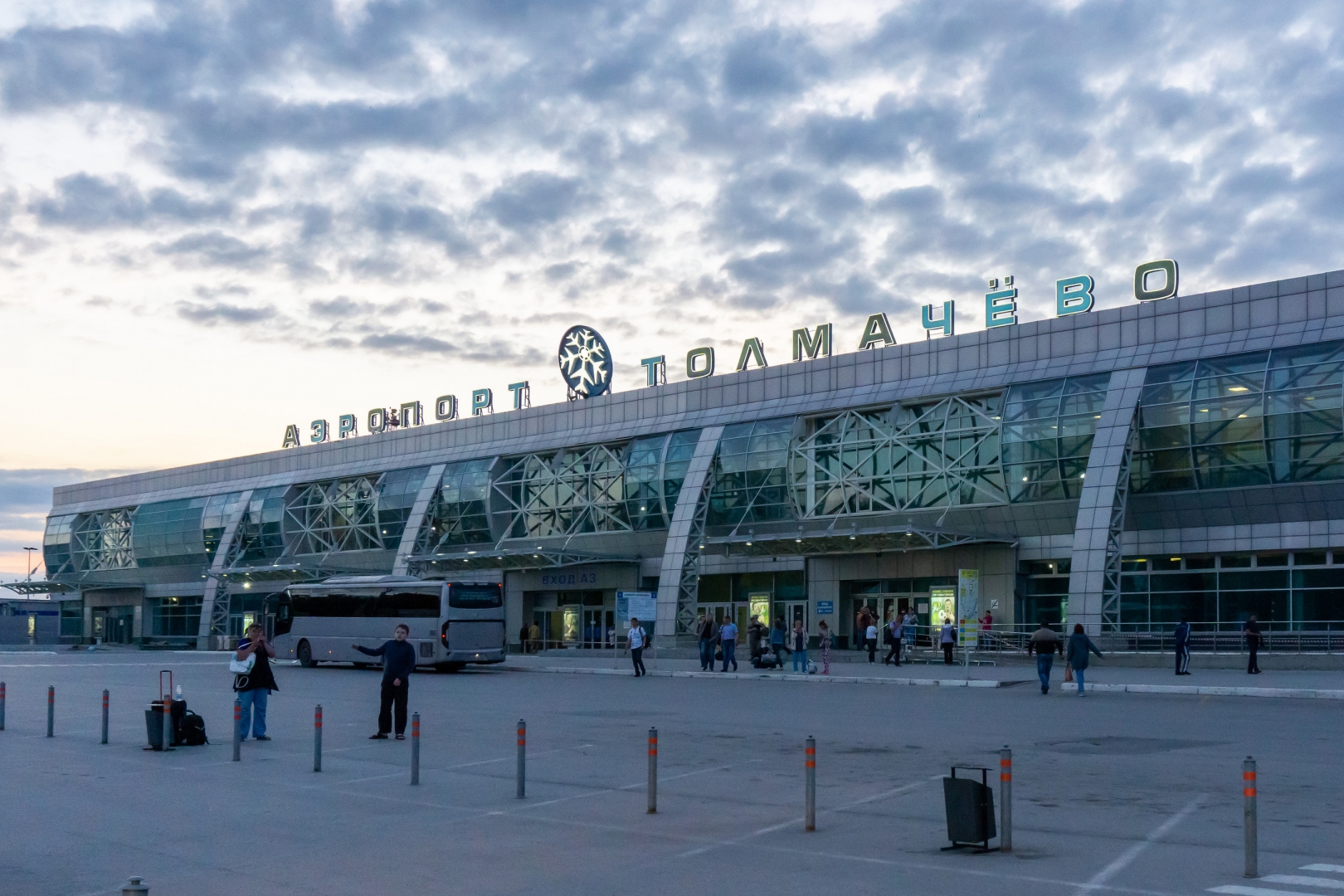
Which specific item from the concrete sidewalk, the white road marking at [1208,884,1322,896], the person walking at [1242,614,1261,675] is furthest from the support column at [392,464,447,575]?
the white road marking at [1208,884,1322,896]

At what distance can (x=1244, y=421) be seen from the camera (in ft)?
129

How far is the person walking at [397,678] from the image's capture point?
18.1 meters

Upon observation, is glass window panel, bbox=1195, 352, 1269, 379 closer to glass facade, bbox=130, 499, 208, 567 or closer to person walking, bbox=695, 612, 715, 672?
person walking, bbox=695, 612, 715, 672

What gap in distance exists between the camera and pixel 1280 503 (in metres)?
39.2

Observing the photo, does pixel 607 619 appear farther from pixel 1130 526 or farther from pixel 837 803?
pixel 837 803

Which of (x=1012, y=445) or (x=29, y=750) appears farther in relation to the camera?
(x=1012, y=445)

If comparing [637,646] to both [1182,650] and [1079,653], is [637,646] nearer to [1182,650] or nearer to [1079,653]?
[1079,653]

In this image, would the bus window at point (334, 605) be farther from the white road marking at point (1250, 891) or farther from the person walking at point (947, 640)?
the white road marking at point (1250, 891)

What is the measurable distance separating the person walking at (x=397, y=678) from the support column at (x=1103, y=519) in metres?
27.3

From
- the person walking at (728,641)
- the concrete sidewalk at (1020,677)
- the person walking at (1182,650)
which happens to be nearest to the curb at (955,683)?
the concrete sidewalk at (1020,677)

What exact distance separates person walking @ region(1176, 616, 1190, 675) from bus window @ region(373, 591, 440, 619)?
2207 centimetres

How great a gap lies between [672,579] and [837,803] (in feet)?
127

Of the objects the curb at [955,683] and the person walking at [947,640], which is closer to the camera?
the curb at [955,683]

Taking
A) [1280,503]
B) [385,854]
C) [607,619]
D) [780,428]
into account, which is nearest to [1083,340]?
[1280,503]
